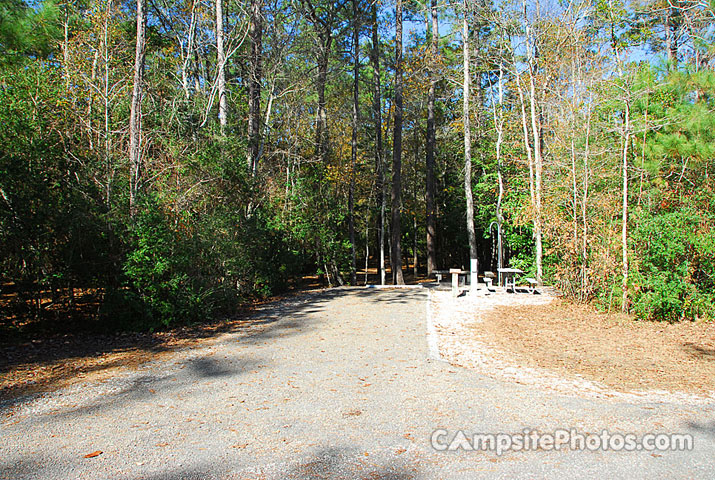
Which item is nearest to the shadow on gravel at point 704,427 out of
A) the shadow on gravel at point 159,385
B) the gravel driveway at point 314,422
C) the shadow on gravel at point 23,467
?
the gravel driveway at point 314,422

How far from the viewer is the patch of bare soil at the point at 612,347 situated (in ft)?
17.7

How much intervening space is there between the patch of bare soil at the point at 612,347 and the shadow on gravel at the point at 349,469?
10.1 ft

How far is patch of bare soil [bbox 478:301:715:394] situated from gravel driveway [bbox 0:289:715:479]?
3.35 feet

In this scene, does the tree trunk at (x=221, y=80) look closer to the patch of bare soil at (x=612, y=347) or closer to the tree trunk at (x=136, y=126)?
the tree trunk at (x=136, y=126)

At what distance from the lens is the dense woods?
8008 millimetres

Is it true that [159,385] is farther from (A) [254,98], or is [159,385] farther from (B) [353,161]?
(B) [353,161]

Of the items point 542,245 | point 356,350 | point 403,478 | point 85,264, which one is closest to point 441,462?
point 403,478

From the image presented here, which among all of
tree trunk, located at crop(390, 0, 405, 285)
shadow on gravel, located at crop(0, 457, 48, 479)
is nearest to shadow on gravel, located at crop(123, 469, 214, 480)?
shadow on gravel, located at crop(0, 457, 48, 479)

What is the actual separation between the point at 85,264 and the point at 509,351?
279 inches

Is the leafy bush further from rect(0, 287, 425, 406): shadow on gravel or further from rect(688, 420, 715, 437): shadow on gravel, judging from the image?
rect(0, 287, 425, 406): shadow on gravel

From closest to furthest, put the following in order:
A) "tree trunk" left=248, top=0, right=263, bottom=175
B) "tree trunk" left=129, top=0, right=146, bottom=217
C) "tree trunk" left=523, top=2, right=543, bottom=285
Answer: "tree trunk" left=129, top=0, right=146, bottom=217
"tree trunk" left=523, top=2, right=543, bottom=285
"tree trunk" left=248, top=0, right=263, bottom=175

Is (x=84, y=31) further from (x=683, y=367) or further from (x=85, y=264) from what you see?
(x=683, y=367)

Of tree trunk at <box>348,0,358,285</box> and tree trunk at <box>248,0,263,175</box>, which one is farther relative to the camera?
tree trunk at <box>348,0,358,285</box>

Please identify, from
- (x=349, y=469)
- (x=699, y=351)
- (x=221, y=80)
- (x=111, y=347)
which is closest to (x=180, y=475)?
(x=349, y=469)
